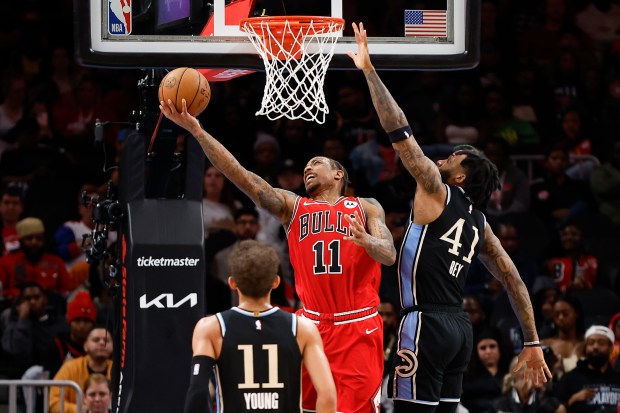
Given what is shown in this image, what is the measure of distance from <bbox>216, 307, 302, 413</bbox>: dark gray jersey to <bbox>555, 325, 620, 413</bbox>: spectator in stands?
5396mm

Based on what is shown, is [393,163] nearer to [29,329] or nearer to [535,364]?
[29,329]

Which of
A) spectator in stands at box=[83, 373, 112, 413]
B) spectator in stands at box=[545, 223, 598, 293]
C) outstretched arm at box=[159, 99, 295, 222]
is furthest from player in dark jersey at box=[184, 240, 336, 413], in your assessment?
spectator in stands at box=[545, 223, 598, 293]

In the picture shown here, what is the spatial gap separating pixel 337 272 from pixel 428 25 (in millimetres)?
1662

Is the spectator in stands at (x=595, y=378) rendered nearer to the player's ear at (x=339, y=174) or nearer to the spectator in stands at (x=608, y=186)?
the spectator in stands at (x=608, y=186)

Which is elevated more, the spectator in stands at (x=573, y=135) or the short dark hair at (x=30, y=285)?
the spectator in stands at (x=573, y=135)

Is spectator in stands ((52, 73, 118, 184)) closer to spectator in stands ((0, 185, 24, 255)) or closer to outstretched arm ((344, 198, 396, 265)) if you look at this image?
spectator in stands ((0, 185, 24, 255))

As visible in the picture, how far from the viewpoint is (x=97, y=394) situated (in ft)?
32.9

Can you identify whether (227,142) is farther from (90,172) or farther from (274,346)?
(274,346)

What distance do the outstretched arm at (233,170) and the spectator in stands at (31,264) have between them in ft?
14.1

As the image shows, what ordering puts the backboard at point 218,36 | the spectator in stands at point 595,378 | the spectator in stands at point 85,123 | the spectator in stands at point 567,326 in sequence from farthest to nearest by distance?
the spectator in stands at point 85,123
the spectator in stands at point 567,326
the spectator in stands at point 595,378
the backboard at point 218,36

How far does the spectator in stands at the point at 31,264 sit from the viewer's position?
1170cm

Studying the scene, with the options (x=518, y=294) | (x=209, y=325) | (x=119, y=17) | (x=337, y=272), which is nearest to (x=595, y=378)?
(x=518, y=294)

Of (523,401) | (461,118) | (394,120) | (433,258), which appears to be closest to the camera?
(394,120)

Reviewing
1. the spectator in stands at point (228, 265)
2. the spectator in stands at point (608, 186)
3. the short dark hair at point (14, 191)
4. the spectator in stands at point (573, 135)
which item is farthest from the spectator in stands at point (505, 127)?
the short dark hair at point (14, 191)
